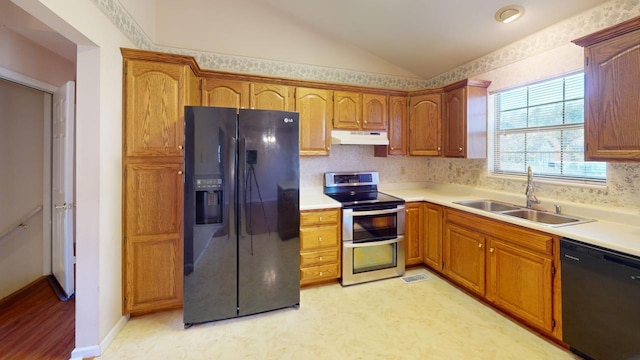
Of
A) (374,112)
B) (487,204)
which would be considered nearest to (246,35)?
(374,112)

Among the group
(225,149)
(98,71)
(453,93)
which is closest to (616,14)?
(453,93)

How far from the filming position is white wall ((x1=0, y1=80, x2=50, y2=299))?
2.68 m

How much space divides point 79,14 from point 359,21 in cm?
251

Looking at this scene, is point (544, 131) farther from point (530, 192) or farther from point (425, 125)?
point (425, 125)

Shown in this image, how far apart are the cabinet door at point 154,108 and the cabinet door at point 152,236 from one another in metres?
0.17

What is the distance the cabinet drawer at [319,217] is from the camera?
2.81 m

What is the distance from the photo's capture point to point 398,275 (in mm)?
3170

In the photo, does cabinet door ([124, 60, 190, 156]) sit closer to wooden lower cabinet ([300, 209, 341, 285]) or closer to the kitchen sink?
wooden lower cabinet ([300, 209, 341, 285])

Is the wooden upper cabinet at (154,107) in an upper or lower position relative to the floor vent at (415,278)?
upper

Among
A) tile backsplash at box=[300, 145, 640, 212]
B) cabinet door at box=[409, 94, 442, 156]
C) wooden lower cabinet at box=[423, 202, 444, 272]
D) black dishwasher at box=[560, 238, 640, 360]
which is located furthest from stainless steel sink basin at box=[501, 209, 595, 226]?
cabinet door at box=[409, 94, 442, 156]

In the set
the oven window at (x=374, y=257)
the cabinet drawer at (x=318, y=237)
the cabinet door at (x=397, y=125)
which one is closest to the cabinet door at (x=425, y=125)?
the cabinet door at (x=397, y=125)

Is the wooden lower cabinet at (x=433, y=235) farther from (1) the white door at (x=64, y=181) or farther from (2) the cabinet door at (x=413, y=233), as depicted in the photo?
(1) the white door at (x=64, y=181)

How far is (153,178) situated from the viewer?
230 centimetres

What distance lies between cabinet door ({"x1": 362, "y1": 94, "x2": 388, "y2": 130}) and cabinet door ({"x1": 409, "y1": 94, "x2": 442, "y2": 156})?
40cm
